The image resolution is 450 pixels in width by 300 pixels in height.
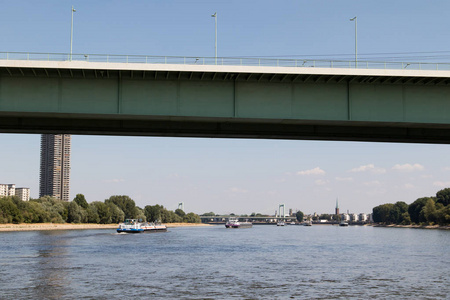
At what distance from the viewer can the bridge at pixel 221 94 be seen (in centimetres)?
2809

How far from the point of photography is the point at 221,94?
96.8 ft

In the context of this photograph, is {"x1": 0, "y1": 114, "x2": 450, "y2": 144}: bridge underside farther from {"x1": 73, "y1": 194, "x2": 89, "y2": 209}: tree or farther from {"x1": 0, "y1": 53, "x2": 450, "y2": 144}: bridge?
{"x1": 73, "y1": 194, "x2": 89, "y2": 209}: tree

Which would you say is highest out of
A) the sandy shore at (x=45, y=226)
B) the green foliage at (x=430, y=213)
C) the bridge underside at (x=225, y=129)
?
the bridge underside at (x=225, y=129)

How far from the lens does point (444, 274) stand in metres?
43.4

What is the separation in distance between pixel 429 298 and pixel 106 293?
20.2 m

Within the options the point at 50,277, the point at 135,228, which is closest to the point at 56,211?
the point at 135,228

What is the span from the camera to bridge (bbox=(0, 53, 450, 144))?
92.2 feet

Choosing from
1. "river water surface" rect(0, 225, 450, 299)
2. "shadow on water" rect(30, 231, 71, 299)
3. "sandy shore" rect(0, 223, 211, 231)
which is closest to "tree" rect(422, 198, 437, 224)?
"sandy shore" rect(0, 223, 211, 231)

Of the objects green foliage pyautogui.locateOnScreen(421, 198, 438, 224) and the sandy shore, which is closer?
the sandy shore

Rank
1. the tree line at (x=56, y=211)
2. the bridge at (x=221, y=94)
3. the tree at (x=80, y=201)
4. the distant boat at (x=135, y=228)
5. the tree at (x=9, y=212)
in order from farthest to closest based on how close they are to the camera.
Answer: the tree at (x=80, y=201) → the tree line at (x=56, y=211) → the tree at (x=9, y=212) → the distant boat at (x=135, y=228) → the bridge at (x=221, y=94)

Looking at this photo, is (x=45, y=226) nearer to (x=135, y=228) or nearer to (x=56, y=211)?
(x=56, y=211)

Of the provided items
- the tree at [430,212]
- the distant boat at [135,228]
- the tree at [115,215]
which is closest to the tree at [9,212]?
the distant boat at [135,228]

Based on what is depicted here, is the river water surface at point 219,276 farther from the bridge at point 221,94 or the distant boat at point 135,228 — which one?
the distant boat at point 135,228

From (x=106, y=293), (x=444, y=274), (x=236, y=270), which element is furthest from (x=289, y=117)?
(x=444, y=274)
